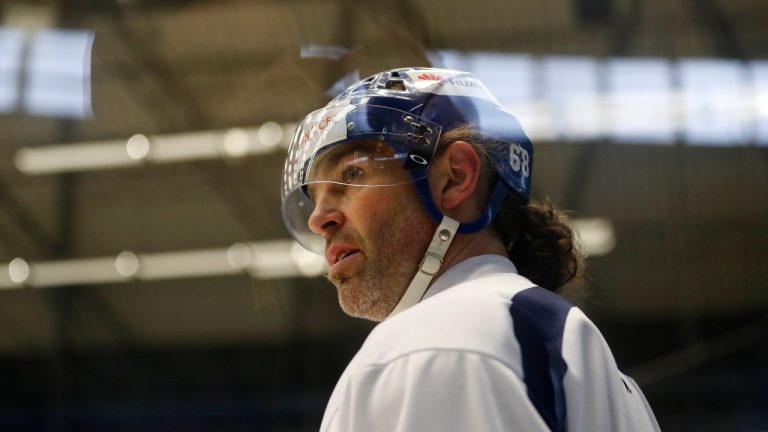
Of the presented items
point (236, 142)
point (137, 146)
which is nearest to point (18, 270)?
point (137, 146)

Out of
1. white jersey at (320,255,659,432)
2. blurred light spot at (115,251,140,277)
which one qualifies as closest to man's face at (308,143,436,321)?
white jersey at (320,255,659,432)

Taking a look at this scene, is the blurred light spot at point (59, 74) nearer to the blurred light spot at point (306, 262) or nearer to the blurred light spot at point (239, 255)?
the blurred light spot at point (239, 255)

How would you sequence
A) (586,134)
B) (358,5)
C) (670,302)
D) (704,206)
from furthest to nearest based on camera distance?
(670,302), (704,206), (586,134), (358,5)

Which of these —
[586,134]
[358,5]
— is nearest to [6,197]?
[358,5]

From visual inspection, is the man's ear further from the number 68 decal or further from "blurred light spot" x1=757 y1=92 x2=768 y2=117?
"blurred light spot" x1=757 y1=92 x2=768 y2=117

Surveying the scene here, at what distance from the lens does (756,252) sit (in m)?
11.5

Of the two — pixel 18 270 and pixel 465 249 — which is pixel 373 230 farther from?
pixel 18 270

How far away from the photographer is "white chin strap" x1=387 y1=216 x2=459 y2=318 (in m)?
1.64

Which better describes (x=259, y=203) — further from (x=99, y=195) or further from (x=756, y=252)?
(x=756, y=252)

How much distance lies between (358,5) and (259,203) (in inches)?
169

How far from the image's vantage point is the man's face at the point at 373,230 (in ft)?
5.48

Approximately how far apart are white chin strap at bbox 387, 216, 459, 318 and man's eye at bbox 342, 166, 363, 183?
176mm

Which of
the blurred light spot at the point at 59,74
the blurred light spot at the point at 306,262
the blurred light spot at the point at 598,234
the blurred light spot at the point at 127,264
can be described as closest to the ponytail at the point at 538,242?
the blurred light spot at the point at 59,74

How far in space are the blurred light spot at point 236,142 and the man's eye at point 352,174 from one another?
9.04 meters
